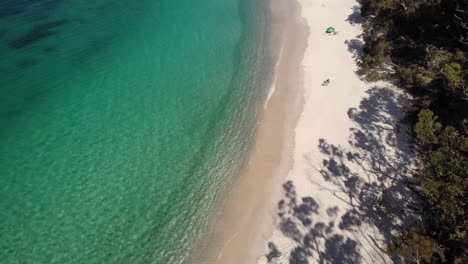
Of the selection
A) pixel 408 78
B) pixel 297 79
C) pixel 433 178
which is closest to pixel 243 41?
pixel 297 79

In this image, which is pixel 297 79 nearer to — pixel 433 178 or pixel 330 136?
pixel 330 136

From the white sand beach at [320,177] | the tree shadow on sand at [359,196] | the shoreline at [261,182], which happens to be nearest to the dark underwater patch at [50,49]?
the shoreline at [261,182]

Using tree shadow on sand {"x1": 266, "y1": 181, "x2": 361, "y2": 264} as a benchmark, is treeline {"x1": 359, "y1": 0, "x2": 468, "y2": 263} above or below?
above

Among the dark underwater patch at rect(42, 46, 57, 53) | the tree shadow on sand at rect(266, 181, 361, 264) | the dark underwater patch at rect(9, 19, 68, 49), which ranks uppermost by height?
the dark underwater patch at rect(9, 19, 68, 49)

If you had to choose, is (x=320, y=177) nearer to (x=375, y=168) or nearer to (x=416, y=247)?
(x=375, y=168)

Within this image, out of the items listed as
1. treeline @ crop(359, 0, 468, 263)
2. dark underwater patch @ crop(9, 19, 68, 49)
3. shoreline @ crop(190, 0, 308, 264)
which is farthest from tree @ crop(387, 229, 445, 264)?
dark underwater patch @ crop(9, 19, 68, 49)

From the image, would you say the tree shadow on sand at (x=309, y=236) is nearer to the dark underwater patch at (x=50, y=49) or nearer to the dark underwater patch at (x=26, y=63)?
the dark underwater patch at (x=26, y=63)

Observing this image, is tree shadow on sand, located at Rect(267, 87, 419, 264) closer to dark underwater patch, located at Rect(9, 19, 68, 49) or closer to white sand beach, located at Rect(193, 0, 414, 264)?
white sand beach, located at Rect(193, 0, 414, 264)

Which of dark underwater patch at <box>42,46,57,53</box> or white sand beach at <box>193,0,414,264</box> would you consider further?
dark underwater patch at <box>42,46,57,53</box>
